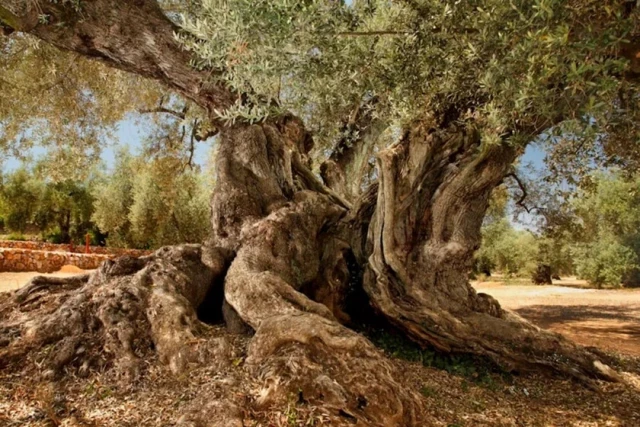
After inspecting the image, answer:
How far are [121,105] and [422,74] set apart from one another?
31.1 feet

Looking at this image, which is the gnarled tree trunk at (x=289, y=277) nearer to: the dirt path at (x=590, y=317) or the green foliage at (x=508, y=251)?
the dirt path at (x=590, y=317)

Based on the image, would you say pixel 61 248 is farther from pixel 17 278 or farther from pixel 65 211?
pixel 17 278

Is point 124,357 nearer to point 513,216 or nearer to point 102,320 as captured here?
point 102,320

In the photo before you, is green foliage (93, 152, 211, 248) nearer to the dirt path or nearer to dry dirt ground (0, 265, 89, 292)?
dry dirt ground (0, 265, 89, 292)

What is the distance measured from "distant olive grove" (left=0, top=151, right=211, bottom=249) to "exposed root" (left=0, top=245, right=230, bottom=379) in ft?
38.9

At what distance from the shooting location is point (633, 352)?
26.1ft

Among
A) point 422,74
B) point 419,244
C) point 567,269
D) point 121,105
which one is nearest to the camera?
point 422,74

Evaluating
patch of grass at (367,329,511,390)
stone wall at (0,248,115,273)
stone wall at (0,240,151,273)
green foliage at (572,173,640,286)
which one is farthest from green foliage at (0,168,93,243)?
green foliage at (572,173,640,286)

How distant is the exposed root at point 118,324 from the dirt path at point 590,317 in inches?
307

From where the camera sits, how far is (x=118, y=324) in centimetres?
431

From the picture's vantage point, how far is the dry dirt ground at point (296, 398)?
10.5ft

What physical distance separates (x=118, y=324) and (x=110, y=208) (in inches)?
942

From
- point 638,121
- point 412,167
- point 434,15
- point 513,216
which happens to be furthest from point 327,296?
point 513,216

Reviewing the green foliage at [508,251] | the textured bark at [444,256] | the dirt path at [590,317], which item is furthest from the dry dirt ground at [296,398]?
the green foliage at [508,251]
